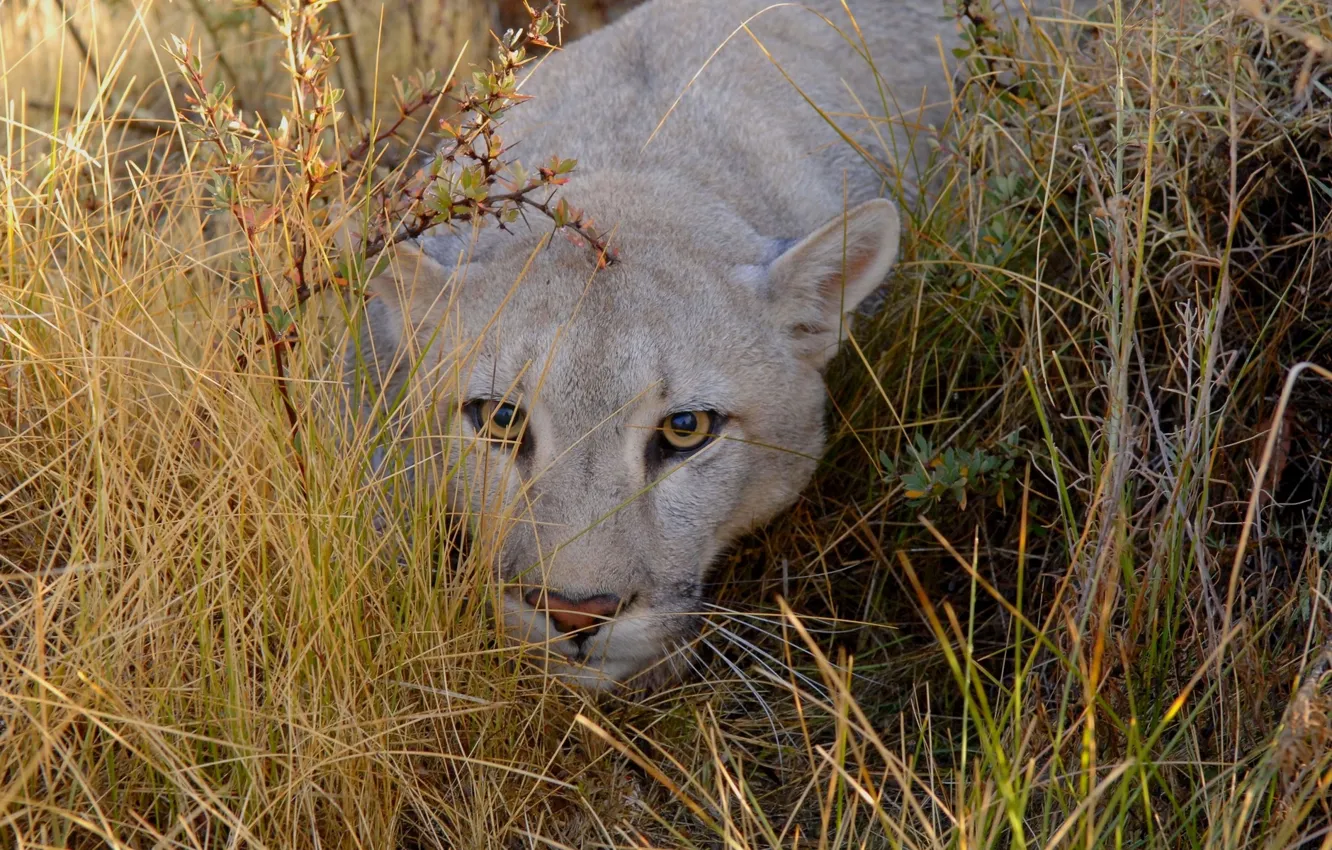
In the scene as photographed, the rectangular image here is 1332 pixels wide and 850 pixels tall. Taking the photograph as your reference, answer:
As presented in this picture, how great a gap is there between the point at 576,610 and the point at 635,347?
0.71 metres

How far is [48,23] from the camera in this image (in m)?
4.60

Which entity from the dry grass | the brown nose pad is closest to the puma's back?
the brown nose pad

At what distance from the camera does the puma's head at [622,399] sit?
3084 mm

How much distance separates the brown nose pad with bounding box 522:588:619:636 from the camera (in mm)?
2984

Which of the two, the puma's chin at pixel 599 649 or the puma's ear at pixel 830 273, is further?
the puma's ear at pixel 830 273

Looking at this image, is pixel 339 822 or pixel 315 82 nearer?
pixel 339 822

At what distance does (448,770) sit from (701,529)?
90 centimetres

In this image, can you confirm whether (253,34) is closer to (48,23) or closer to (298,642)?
(48,23)

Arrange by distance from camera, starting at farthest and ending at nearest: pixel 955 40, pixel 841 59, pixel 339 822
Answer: pixel 955 40, pixel 841 59, pixel 339 822

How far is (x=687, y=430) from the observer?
3.39 meters

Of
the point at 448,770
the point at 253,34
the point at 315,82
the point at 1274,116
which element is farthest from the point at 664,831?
the point at 253,34

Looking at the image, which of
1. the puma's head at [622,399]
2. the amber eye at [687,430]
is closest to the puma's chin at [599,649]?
the puma's head at [622,399]

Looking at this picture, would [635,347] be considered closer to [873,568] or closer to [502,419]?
[502,419]

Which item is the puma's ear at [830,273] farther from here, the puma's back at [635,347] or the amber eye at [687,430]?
the amber eye at [687,430]
